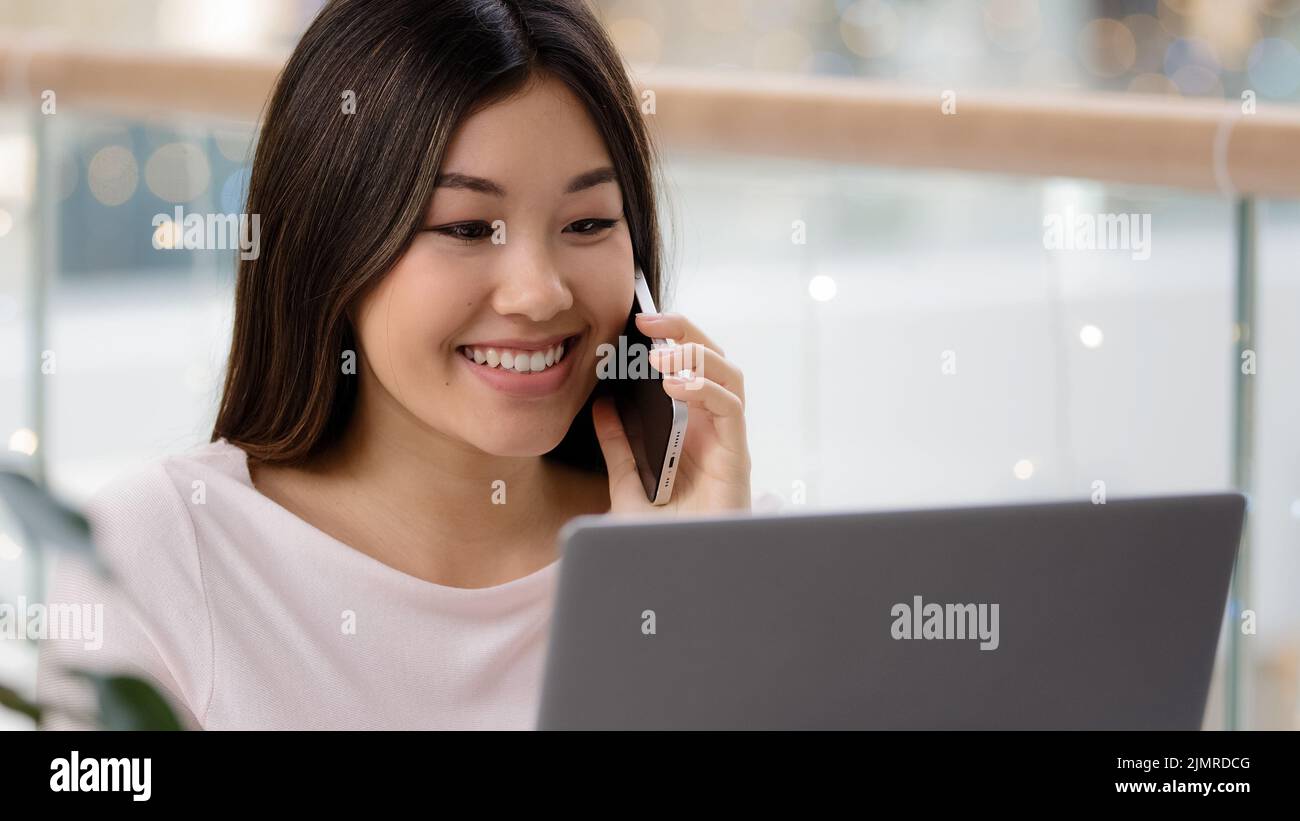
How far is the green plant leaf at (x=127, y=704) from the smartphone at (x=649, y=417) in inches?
30.5

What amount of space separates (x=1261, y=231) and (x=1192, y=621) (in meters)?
0.94

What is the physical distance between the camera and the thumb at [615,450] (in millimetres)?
1368

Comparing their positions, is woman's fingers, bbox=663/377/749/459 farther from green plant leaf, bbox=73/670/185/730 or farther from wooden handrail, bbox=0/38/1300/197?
green plant leaf, bbox=73/670/185/730

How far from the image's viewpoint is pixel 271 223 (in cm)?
125

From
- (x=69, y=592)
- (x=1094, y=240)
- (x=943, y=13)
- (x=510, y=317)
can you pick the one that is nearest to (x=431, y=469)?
(x=510, y=317)

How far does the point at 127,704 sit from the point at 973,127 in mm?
1285

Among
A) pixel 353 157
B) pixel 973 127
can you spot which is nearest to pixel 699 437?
pixel 353 157

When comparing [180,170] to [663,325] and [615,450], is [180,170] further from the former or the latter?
[663,325]

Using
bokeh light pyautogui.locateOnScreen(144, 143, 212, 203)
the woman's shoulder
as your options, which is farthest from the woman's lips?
bokeh light pyautogui.locateOnScreen(144, 143, 212, 203)

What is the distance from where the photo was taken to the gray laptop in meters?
0.69

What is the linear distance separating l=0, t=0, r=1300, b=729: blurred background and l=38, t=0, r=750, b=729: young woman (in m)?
0.13

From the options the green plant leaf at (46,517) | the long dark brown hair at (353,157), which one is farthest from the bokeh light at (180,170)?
the green plant leaf at (46,517)
